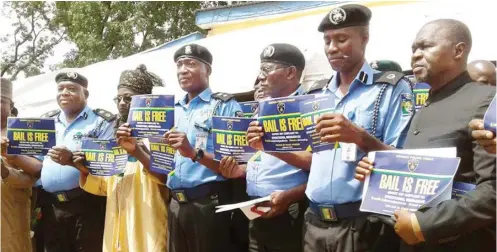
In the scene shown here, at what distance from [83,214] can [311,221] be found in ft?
8.11

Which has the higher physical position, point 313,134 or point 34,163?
point 313,134

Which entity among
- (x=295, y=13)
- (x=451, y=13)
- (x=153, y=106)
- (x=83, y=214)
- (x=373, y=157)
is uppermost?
(x=295, y=13)

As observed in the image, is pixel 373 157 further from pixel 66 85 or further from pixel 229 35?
pixel 229 35

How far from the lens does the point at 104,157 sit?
4.34 meters

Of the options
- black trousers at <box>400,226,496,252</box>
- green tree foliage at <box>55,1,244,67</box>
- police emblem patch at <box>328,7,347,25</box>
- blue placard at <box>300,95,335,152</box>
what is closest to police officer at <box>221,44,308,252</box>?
blue placard at <box>300,95,335,152</box>

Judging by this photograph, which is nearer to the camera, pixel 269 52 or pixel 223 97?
pixel 269 52

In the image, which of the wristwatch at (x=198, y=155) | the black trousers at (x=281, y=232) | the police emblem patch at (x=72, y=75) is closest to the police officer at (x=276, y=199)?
the black trousers at (x=281, y=232)

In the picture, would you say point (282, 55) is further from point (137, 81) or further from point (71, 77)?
point (71, 77)

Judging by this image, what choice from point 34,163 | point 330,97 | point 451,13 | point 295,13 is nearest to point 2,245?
point 34,163

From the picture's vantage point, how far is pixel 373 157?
8.27ft

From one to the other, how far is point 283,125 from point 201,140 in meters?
1.19

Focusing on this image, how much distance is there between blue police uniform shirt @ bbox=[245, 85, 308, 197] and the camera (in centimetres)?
351

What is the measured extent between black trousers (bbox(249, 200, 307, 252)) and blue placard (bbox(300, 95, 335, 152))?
85cm

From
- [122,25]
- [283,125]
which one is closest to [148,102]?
[283,125]
